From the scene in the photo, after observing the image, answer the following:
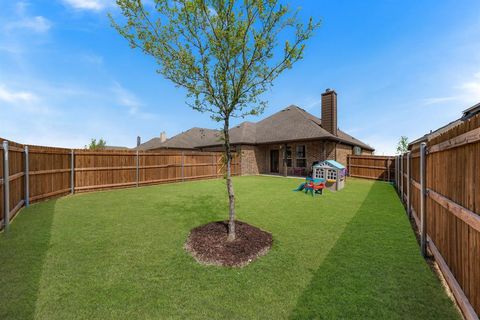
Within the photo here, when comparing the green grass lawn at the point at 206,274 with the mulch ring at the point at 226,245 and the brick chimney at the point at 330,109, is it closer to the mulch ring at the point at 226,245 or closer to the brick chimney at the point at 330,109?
the mulch ring at the point at 226,245

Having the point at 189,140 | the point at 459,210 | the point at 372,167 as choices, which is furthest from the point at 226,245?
the point at 189,140

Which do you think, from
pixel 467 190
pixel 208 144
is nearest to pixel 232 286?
pixel 467 190

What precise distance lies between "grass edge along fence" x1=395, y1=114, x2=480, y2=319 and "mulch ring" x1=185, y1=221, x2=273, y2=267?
2519mm

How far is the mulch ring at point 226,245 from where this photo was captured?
11.5ft

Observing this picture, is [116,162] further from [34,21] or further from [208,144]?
[208,144]

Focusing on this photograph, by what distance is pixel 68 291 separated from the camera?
2717 millimetres

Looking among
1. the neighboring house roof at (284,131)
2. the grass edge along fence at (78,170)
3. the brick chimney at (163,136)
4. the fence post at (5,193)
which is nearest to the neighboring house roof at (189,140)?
the neighboring house roof at (284,131)

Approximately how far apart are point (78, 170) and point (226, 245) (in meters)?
9.90

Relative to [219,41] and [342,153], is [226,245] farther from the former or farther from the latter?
[342,153]

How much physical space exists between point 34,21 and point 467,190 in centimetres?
1117

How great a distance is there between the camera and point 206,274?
3125 mm

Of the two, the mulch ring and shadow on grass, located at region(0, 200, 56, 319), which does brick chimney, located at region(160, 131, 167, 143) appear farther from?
the mulch ring

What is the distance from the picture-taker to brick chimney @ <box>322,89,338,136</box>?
16.6 m

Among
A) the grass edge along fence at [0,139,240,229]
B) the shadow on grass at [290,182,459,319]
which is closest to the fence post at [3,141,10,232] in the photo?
the grass edge along fence at [0,139,240,229]
